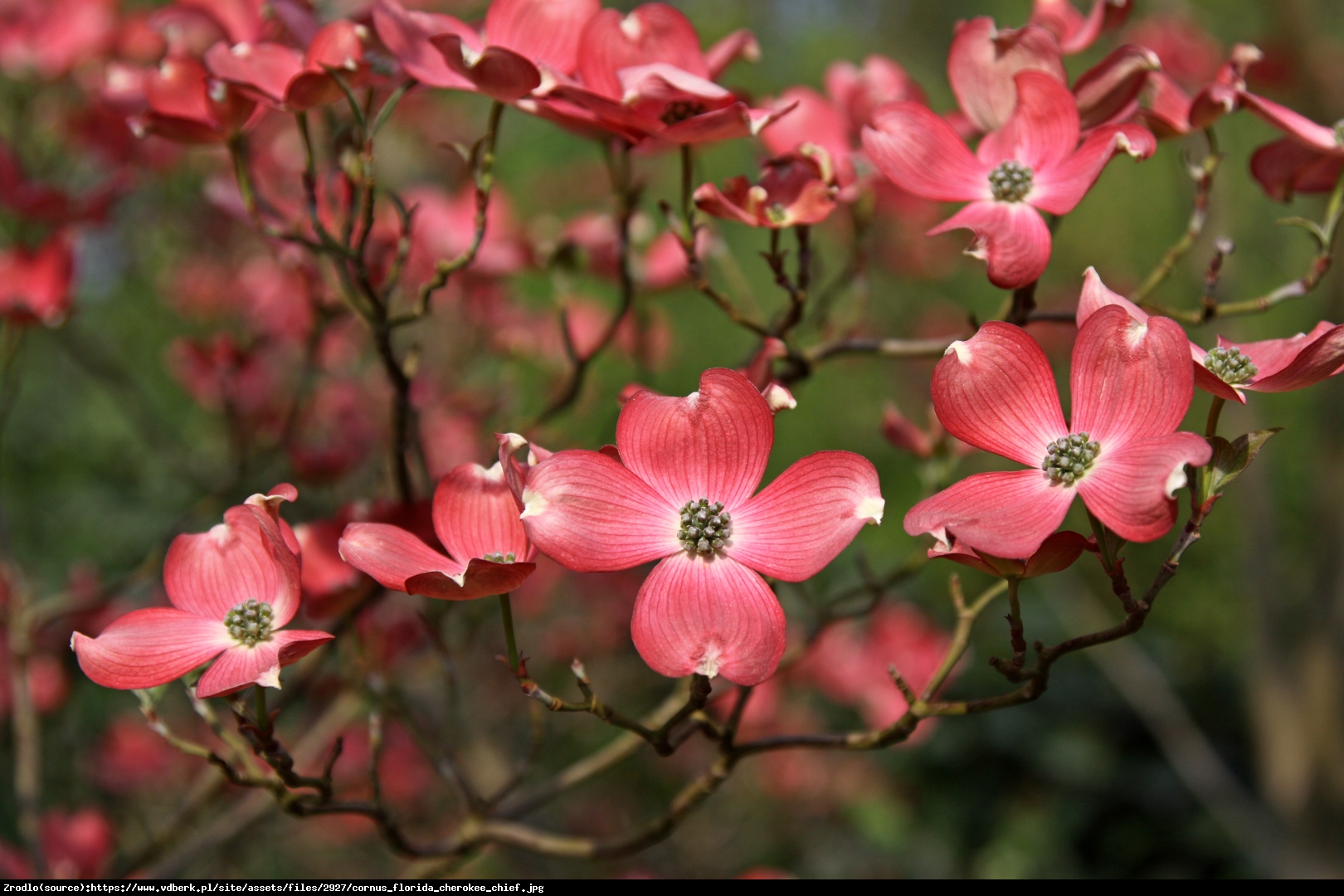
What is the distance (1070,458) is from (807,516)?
146mm

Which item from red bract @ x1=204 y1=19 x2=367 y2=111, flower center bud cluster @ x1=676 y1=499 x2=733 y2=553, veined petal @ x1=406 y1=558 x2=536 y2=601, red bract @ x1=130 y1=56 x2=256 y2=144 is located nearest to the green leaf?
flower center bud cluster @ x1=676 y1=499 x2=733 y2=553

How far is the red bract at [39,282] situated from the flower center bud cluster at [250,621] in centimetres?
63

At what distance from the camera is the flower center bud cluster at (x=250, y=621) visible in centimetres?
60

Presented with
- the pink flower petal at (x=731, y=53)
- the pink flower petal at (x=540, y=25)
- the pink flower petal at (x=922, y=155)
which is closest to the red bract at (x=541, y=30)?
the pink flower petal at (x=540, y=25)

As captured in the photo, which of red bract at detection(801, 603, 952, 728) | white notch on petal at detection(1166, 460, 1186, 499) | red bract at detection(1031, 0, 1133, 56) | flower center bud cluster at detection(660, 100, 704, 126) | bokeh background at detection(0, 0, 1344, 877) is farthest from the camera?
red bract at detection(801, 603, 952, 728)

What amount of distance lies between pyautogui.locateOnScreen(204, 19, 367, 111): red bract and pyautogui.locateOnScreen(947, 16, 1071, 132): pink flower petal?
17.3 inches

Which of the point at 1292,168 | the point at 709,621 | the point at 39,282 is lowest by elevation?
the point at 39,282

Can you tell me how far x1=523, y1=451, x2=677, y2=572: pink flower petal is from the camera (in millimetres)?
546

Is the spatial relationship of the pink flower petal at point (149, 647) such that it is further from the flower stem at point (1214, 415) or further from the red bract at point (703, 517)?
the flower stem at point (1214, 415)

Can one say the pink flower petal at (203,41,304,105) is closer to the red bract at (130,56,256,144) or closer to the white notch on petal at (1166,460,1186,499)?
the red bract at (130,56,256,144)

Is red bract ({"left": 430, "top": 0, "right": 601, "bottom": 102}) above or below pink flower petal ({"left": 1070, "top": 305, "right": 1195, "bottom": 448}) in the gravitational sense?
above

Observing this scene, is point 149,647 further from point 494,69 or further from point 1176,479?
point 1176,479

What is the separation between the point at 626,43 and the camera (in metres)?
0.71

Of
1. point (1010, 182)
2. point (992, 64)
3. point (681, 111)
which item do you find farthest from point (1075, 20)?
point (681, 111)
